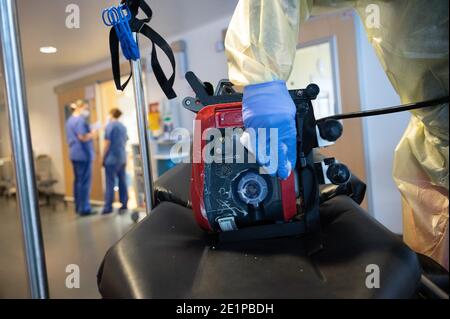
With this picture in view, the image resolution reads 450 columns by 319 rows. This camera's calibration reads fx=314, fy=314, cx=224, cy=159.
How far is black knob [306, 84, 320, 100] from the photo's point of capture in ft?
1.66

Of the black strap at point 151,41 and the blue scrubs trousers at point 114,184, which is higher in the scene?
the black strap at point 151,41

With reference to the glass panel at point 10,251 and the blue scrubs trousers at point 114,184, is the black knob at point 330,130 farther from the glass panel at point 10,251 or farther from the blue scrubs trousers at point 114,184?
the blue scrubs trousers at point 114,184

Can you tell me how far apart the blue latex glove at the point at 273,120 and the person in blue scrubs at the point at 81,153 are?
332cm

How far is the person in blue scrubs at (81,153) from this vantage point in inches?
135

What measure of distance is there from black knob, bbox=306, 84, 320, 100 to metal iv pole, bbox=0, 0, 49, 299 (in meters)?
0.47

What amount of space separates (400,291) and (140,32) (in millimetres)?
667

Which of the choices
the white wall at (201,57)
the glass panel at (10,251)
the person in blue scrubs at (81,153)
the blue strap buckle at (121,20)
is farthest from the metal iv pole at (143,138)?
the person in blue scrubs at (81,153)

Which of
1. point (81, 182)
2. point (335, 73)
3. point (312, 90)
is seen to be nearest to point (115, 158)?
point (81, 182)

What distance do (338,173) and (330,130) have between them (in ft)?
0.27

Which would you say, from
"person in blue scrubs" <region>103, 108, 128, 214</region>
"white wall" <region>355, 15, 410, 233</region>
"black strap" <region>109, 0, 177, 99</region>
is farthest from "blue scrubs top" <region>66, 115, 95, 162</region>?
"white wall" <region>355, 15, 410, 233</region>

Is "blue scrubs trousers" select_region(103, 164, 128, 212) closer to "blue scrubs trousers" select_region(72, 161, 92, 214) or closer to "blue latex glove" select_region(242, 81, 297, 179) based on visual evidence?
"blue scrubs trousers" select_region(72, 161, 92, 214)

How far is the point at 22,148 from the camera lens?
0.53 meters
